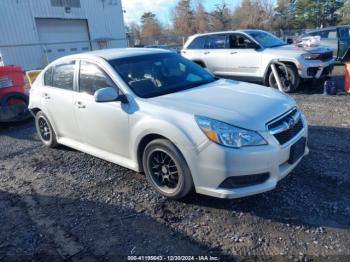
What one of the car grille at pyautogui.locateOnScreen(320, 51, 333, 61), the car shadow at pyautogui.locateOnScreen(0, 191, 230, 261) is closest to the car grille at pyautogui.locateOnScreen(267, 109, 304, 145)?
the car shadow at pyautogui.locateOnScreen(0, 191, 230, 261)

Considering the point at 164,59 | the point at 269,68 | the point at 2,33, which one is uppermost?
the point at 2,33

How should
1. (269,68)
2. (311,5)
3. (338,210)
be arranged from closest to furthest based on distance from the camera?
(338,210)
(269,68)
(311,5)

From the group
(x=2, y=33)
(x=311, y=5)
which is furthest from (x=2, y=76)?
(x=311, y=5)

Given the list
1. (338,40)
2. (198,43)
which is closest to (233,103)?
(198,43)

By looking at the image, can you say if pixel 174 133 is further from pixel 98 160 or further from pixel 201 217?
pixel 98 160

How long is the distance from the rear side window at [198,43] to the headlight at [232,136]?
25.5 ft

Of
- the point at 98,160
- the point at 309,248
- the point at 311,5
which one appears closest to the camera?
the point at 309,248

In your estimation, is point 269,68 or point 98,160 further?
point 269,68

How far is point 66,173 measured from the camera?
15.2 feet

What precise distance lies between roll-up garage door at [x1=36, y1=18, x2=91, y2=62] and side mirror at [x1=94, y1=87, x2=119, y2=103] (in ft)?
72.9

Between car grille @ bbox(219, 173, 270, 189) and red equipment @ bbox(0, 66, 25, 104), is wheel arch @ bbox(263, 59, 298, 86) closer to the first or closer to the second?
car grille @ bbox(219, 173, 270, 189)

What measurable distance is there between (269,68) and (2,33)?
20.2m

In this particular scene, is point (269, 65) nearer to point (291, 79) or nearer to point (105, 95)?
point (291, 79)

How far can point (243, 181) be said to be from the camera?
3104 millimetres
